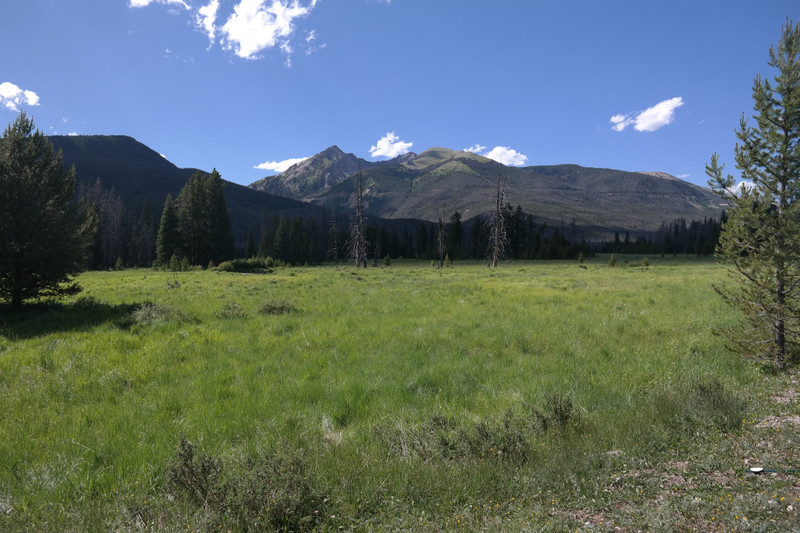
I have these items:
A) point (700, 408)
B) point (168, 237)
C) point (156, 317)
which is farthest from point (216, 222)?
point (700, 408)

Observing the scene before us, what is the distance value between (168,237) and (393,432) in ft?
214

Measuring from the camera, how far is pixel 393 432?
17.5ft

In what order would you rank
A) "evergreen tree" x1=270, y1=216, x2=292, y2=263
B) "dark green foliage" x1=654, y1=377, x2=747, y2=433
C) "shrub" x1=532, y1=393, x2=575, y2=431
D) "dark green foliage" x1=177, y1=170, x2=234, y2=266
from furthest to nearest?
"evergreen tree" x1=270, y1=216, x2=292, y2=263
"dark green foliage" x1=177, y1=170, x2=234, y2=266
"shrub" x1=532, y1=393, x2=575, y2=431
"dark green foliage" x1=654, y1=377, x2=747, y2=433

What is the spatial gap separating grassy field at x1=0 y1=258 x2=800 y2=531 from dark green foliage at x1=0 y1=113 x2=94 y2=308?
5.22m

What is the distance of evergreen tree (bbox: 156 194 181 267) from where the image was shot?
58.3 meters

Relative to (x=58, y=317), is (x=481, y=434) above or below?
above

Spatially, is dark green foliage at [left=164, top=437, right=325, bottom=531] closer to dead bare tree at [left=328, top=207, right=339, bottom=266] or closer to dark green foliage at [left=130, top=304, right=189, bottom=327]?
dark green foliage at [left=130, top=304, right=189, bottom=327]

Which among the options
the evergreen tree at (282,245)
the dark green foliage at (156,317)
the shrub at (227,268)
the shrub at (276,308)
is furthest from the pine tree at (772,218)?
the evergreen tree at (282,245)

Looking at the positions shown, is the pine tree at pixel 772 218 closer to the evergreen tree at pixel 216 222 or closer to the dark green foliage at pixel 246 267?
the dark green foliage at pixel 246 267

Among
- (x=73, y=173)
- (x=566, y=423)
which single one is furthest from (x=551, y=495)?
(x=73, y=173)

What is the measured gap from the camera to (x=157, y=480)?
4.31 m

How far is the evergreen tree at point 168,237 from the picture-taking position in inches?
2295

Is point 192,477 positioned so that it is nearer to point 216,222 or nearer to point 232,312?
point 232,312

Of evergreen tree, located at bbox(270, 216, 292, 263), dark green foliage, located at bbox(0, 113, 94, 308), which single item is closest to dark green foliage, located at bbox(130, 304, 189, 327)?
dark green foliage, located at bbox(0, 113, 94, 308)
